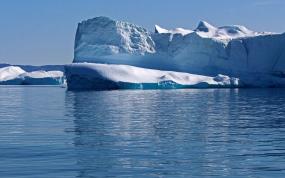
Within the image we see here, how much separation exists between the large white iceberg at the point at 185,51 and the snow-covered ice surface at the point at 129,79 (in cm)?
290

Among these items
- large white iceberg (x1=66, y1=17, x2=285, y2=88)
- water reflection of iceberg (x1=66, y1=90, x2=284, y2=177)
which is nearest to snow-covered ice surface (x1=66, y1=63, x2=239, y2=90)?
large white iceberg (x1=66, y1=17, x2=285, y2=88)

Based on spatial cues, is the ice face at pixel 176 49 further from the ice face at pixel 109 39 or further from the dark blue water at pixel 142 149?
the dark blue water at pixel 142 149

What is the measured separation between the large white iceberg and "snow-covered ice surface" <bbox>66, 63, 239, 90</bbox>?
290cm

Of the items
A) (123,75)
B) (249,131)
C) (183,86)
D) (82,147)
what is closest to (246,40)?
(183,86)

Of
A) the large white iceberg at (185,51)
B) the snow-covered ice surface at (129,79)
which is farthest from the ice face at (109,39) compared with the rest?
the snow-covered ice surface at (129,79)

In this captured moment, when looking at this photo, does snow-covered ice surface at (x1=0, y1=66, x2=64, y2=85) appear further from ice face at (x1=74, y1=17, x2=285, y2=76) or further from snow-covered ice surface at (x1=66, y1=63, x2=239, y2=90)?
snow-covered ice surface at (x1=66, y1=63, x2=239, y2=90)

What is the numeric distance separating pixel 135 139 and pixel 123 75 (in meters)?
43.0

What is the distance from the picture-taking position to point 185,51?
213 ft

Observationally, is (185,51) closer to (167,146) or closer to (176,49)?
(176,49)

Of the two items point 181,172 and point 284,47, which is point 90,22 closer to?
point 284,47

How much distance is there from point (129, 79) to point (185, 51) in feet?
35.8

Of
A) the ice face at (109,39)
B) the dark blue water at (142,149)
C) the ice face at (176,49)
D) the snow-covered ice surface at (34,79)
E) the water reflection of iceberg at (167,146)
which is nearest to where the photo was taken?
the dark blue water at (142,149)

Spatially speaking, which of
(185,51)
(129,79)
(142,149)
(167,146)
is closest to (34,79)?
(185,51)

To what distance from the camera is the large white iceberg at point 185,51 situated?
2429 inches
